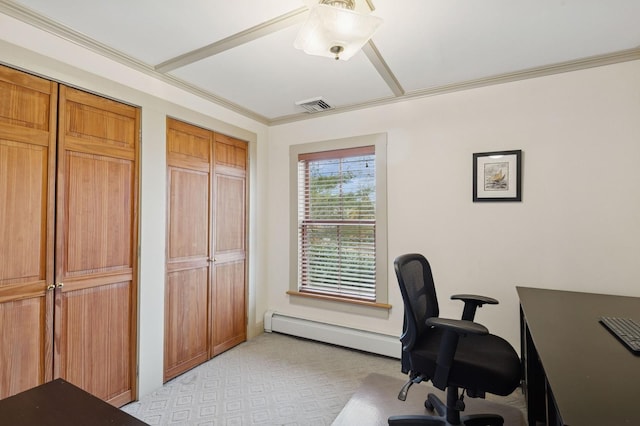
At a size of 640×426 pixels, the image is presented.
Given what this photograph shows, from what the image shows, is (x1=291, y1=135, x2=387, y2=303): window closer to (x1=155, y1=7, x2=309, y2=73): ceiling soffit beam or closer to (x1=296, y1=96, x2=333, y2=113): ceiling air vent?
(x1=296, y1=96, x2=333, y2=113): ceiling air vent

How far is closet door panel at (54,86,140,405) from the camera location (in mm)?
1992

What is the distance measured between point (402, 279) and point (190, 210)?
2.00 meters

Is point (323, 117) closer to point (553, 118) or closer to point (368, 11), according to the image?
point (368, 11)

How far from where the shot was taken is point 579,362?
116cm

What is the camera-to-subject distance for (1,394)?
1.71 m

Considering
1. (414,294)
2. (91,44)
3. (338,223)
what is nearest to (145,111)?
(91,44)

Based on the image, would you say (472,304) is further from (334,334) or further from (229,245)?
(229,245)

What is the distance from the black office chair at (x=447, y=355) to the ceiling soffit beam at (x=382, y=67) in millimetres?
1446

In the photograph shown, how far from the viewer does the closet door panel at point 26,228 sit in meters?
1.74

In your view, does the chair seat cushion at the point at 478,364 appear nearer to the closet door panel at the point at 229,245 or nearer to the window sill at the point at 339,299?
the window sill at the point at 339,299

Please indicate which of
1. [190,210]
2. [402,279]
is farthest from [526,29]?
[190,210]

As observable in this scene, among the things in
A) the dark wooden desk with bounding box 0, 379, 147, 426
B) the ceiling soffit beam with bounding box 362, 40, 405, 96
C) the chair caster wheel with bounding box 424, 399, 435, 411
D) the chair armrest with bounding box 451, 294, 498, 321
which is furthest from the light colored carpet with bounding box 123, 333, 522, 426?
the ceiling soffit beam with bounding box 362, 40, 405, 96

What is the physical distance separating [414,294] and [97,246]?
218cm

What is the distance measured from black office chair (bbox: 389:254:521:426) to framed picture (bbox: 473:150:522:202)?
3.23ft
